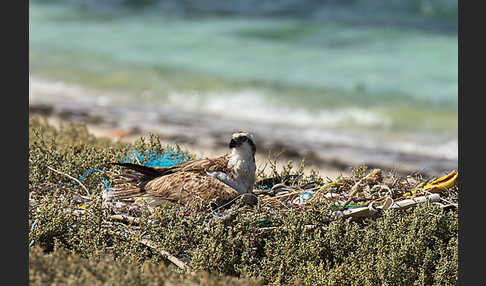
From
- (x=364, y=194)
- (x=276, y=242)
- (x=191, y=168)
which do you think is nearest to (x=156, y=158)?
(x=191, y=168)

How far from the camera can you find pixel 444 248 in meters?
6.45

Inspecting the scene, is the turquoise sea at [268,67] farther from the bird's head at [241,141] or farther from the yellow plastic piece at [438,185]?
the bird's head at [241,141]

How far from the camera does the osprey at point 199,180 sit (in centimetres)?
634

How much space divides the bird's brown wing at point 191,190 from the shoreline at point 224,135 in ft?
18.6

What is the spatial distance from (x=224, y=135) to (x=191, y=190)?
8520 mm

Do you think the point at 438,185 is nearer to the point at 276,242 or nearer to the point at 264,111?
the point at 276,242

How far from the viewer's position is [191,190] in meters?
6.34

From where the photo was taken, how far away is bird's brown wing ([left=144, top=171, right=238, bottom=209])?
630 cm

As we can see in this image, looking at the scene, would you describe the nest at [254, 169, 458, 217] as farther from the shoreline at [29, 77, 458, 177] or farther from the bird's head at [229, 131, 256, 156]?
the shoreline at [29, 77, 458, 177]

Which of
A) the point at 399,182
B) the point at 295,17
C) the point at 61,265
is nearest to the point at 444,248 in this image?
the point at 399,182

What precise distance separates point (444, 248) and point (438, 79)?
1703 centimetres

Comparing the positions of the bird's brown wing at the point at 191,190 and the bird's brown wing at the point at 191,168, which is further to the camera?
the bird's brown wing at the point at 191,168

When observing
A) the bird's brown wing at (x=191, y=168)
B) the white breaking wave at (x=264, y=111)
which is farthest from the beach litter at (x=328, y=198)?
the white breaking wave at (x=264, y=111)

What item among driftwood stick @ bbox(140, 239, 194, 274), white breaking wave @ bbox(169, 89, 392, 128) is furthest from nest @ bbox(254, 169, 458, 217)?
white breaking wave @ bbox(169, 89, 392, 128)
